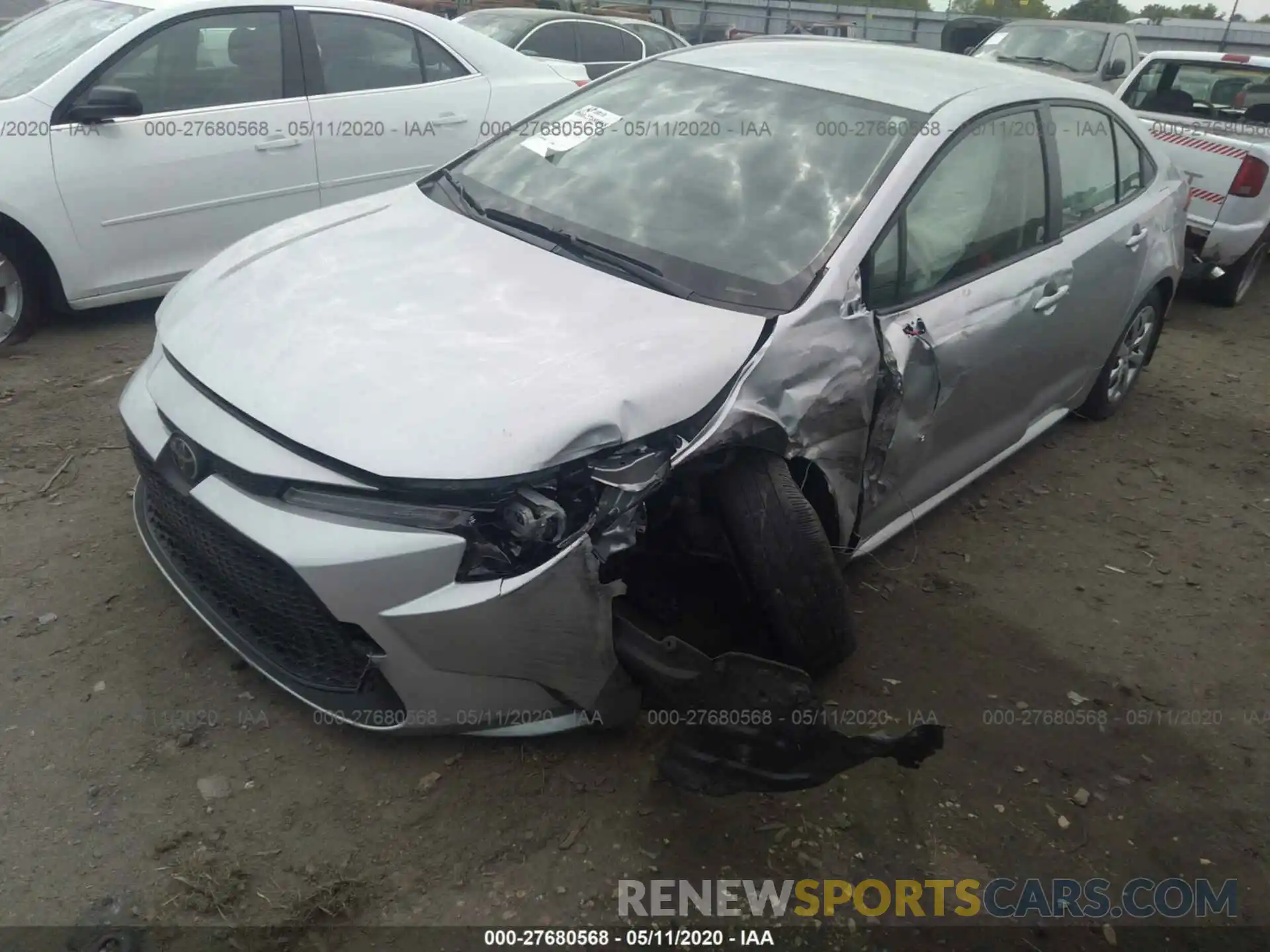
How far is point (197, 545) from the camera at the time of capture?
2443 millimetres

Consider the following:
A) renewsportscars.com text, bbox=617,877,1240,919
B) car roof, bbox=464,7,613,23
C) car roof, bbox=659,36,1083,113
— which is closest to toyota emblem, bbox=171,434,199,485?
renewsportscars.com text, bbox=617,877,1240,919

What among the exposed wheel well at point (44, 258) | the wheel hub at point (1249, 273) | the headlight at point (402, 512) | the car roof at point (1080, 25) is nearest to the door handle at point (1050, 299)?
the headlight at point (402, 512)

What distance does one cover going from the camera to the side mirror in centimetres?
A: 421

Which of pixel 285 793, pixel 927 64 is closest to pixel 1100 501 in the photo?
pixel 927 64

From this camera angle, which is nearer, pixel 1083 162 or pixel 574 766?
pixel 574 766

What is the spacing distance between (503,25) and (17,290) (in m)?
Answer: 5.96

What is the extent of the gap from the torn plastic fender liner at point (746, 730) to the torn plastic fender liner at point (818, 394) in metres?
0.48

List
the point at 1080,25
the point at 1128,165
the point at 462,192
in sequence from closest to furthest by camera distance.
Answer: the point at 462,192, the point at 1128,165, the point at 1080,25

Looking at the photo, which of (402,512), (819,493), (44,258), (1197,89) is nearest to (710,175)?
(819,493)

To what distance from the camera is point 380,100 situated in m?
5.17

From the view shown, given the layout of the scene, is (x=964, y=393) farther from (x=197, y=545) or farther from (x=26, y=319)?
(x=26, y=319)

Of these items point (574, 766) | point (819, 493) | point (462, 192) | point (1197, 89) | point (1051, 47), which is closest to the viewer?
point (574, 766)

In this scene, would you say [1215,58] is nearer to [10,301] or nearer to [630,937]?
[630,937]

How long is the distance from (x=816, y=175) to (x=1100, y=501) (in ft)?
6.87
